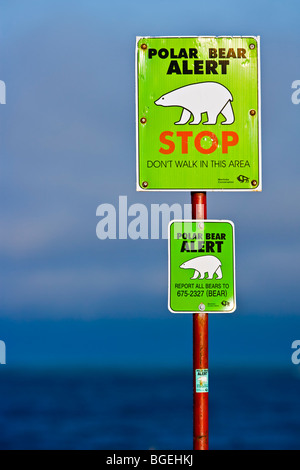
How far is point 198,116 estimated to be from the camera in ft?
18.2

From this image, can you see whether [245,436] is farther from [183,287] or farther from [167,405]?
[183,287]

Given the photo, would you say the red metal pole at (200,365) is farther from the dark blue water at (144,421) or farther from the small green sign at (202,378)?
the dark blue water at (144,421)

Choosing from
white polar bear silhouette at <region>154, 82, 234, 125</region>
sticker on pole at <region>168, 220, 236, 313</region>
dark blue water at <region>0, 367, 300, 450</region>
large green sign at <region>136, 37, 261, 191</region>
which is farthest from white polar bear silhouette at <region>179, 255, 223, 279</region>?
dark blue water at <region>0, 367, 300, 450</region>

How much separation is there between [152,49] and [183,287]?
188 cm

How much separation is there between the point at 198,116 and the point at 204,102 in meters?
0.12

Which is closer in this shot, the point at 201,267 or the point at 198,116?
the point at 201,267

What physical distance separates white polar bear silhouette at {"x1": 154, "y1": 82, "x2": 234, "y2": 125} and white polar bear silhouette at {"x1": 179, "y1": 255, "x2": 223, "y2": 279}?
1064 millimetres

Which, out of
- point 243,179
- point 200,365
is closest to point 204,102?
point 243,179

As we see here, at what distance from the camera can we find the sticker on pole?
5.43 m

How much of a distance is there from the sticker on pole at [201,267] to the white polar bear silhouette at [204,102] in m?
0.82

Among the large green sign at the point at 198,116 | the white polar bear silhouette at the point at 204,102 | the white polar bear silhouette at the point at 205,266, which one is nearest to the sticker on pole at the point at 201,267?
the white polar bear silhouette at the point at 205,266

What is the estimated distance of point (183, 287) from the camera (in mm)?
5453

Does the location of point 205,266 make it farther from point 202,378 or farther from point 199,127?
point 199,127

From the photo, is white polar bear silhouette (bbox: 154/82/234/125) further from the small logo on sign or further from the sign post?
the small logo on sign
